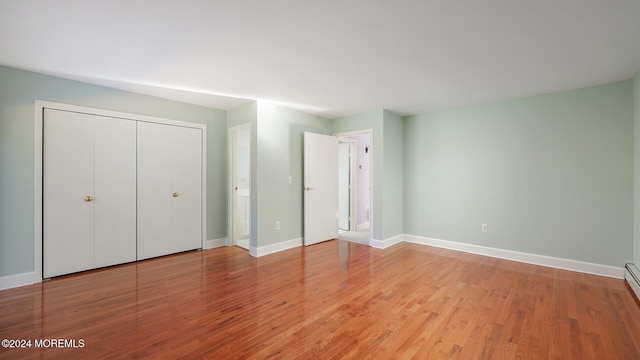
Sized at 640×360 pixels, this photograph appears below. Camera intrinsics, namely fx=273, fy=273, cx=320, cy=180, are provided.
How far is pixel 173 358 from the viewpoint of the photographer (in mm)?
1792

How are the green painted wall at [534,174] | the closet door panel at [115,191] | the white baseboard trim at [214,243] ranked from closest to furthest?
the green painted wall at [534,174] → the closet door panel at [115,191] → the white baseboard trim at [214,243]

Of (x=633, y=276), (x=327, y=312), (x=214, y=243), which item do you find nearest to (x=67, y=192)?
(x=214, y=243)

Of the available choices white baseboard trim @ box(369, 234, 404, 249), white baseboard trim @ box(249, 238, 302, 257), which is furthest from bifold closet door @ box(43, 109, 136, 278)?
white baseboard trim @ box(369, 234, 404, 249)

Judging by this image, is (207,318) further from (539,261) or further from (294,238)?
(539,261)

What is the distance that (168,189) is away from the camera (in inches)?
160

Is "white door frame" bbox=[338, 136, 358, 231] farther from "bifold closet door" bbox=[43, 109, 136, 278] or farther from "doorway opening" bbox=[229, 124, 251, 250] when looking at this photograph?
"bifold closet door" bbox=[43, 109, 136, 278]

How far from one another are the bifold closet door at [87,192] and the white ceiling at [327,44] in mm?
607

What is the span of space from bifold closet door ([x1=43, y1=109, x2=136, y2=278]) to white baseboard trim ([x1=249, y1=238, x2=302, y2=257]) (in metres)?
1.62

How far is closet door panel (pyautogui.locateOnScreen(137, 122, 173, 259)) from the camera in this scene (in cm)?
380

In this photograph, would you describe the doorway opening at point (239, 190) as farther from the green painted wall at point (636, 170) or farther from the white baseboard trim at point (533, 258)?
the green painted wall at point (636, 170)

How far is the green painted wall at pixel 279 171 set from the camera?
4.12 meters

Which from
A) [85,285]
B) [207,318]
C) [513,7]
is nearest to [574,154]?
[513,7]

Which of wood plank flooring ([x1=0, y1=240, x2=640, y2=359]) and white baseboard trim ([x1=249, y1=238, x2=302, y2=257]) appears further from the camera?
white baseboard trim ([x1=249, y1=238, x2=302, y2=257])

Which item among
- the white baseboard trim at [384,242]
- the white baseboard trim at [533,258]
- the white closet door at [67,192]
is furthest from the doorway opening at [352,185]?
the white closet door at [67,192]
